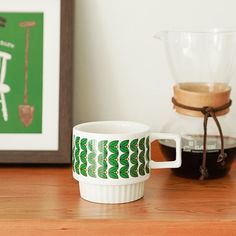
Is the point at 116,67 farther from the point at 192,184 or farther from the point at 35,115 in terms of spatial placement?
the point at 192,184

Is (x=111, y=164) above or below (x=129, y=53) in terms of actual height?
below

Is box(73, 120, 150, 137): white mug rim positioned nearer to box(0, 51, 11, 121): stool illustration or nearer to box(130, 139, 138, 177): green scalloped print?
box(130, 139, 138, 177): green scalloped print

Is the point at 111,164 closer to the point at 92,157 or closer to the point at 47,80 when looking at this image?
the point at 92,157

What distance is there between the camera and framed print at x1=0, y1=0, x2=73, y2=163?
88 centimetres

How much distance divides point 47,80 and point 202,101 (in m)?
0.28

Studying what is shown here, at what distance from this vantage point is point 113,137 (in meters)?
0.68

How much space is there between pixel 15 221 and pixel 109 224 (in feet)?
0.38

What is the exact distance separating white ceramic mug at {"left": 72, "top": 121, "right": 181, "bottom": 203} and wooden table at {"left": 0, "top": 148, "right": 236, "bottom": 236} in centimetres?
2

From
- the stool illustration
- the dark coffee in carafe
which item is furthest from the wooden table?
the stool illustration

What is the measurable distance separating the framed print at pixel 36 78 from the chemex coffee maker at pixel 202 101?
18 cm

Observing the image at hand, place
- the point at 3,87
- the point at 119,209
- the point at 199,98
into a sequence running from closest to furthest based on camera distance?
the point at 119,209 < the point at 199,98 < the point at 3,87

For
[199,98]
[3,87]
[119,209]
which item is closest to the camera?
[119,209]

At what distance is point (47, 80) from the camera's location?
88cm

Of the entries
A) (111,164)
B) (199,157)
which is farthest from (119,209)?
(199,157)
